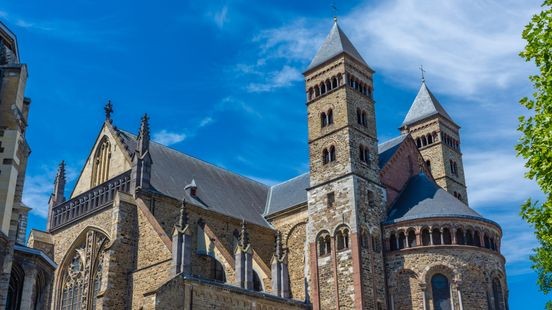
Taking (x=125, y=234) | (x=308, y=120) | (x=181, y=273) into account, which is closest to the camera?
(x=181, y=273)

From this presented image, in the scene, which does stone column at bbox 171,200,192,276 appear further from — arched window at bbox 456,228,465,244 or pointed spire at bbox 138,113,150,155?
arched window at bbox 456,228,465,244

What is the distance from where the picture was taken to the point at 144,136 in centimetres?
3703

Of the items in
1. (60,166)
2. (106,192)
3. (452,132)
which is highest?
(452,132)

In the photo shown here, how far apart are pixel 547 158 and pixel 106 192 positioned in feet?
89.5

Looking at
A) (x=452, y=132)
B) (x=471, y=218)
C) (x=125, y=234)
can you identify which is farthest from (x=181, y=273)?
(x=452, y=132)

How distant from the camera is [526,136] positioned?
18.0m

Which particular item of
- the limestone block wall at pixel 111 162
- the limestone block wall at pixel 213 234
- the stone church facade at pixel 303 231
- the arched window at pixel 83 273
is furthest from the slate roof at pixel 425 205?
the arched window at pixel 83 273

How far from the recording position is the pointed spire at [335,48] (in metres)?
39.9

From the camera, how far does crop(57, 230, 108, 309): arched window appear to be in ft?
117

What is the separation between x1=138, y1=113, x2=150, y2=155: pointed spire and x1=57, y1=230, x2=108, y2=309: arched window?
5.61 metres

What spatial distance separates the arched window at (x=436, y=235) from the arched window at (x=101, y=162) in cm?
2030

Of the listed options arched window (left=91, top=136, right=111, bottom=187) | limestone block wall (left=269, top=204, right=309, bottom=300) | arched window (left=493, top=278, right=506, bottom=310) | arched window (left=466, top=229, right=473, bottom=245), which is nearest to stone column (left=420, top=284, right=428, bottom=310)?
arched window (left=466, top=229, right=473, bottom=245)

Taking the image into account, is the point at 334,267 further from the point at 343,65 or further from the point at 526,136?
the point at 526,136

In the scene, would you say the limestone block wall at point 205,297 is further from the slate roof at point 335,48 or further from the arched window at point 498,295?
the slate roof at point 335,48
